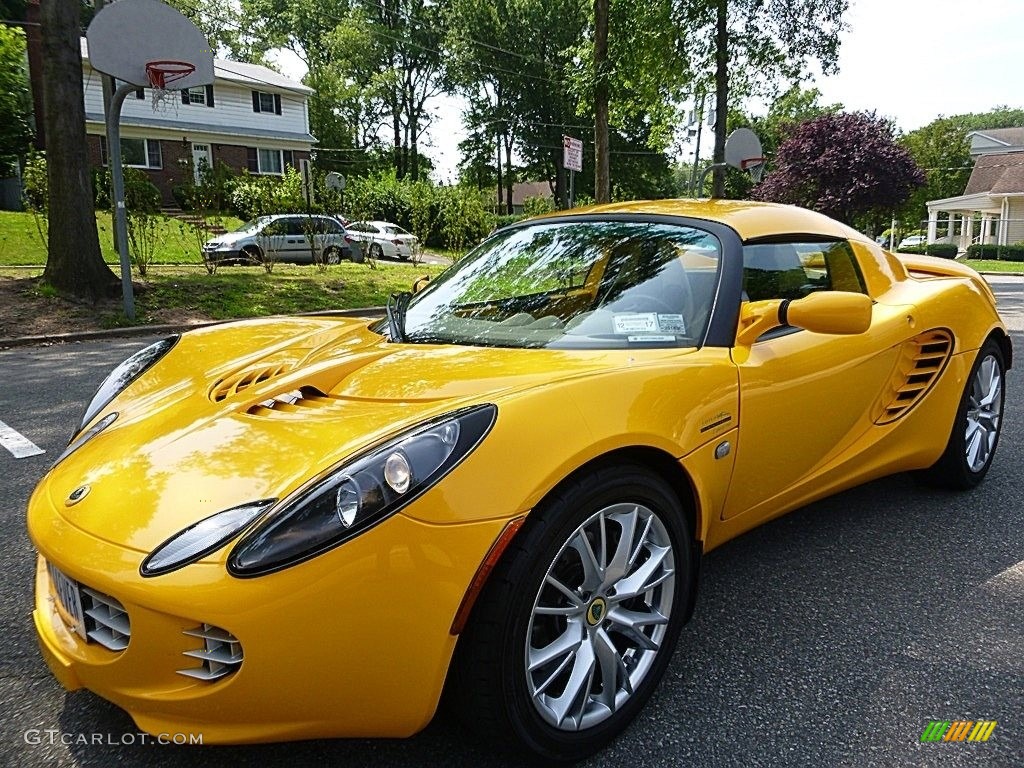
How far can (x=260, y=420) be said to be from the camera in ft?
6.23

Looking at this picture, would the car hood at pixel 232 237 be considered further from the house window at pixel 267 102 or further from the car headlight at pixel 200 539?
the house window at pixel 267 102

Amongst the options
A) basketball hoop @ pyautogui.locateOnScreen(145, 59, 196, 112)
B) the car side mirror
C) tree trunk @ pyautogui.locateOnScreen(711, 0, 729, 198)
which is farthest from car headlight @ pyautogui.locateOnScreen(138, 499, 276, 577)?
tree trunk @ pyautogui.locateOnScreen(711, 0, 729, 198)

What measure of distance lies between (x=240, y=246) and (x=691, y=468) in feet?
A: 53.8

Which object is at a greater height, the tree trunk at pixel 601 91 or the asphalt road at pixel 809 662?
the tree trunk at pixel 601 91

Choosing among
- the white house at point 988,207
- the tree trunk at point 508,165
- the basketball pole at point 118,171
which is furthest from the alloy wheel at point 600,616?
the white house at point 988,207

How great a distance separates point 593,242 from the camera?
2.75 metres

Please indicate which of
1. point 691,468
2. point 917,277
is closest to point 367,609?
point 691,468

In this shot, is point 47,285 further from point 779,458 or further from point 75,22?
point 779,458

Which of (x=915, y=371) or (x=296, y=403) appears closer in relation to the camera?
(x=296, y=403)

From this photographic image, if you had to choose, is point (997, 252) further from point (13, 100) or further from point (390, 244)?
point (13, 100)

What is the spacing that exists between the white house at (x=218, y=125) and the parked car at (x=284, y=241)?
11745 mm

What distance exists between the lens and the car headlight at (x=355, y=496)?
1418 mm

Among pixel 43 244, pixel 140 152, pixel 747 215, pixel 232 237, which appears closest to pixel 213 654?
pixel 747 215

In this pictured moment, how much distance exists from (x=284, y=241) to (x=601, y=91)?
28.7 feet
